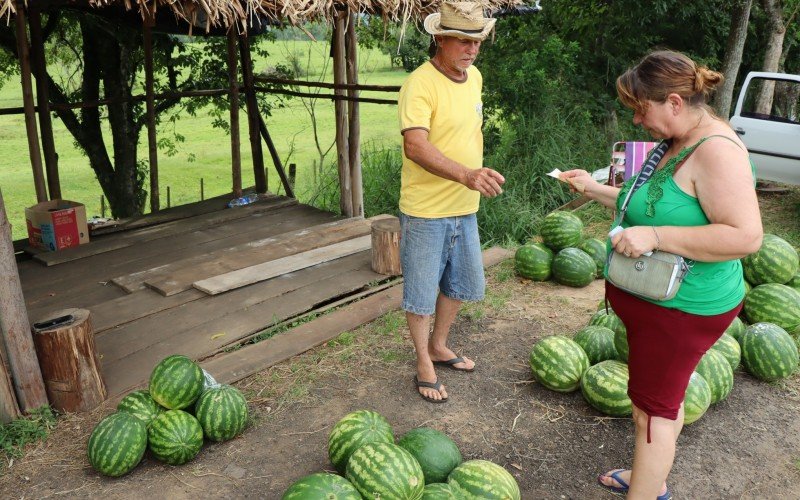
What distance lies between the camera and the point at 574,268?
202 inches

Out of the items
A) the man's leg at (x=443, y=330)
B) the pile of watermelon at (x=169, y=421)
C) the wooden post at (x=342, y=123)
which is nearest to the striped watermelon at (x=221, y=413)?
the pile of watermelon at (x=169, y=421)

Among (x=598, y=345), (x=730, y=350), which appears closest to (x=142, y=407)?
(x=598, y=345)

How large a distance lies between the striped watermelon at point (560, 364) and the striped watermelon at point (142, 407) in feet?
6.72

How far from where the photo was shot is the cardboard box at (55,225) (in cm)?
562

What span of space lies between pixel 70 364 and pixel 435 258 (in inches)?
79.3

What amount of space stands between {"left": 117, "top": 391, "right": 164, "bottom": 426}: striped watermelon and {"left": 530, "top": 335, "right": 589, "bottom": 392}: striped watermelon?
205 centimetres

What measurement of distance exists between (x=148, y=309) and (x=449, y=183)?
260cm

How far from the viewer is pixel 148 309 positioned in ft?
14.8

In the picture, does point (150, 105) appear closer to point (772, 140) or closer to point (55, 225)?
point (55, 225)

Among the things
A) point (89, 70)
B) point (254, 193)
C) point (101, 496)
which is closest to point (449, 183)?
point (101, 496)

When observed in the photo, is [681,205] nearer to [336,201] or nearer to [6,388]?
[6,388]

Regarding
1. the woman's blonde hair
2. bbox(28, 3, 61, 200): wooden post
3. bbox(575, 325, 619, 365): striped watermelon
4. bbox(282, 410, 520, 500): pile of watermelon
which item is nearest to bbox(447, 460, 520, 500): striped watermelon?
bbox(282, 410, 520, 500): pile of watermelon

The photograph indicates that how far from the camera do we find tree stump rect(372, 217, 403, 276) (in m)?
5.19

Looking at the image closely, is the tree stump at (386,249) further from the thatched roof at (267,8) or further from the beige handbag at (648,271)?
the beige handbag at (648,271)
